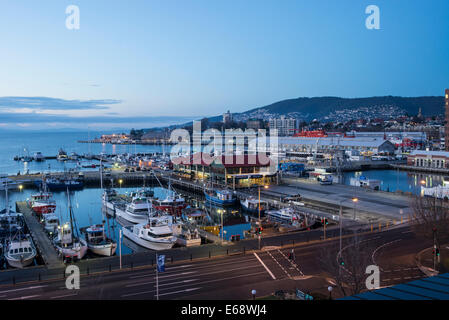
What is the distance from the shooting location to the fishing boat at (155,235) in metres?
24.6

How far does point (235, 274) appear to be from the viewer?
17906 mm

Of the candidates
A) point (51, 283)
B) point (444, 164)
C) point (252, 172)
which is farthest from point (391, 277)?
point (444, 164)

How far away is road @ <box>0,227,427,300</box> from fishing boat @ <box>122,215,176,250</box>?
4.86 metres

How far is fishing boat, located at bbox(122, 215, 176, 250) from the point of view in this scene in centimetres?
2458

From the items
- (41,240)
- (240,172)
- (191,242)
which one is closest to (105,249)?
(191,242)

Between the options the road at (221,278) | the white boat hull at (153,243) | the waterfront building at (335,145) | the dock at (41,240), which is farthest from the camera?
the waterfront building at (335,145)

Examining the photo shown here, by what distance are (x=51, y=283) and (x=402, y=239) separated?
19.4 m

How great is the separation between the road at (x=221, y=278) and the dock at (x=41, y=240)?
370 cm

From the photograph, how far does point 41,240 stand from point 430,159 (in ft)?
228

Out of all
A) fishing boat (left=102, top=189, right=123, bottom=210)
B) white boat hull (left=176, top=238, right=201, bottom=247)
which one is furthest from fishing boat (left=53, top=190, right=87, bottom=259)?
fishing boat (left=102, top=189, right=123, bottom=210)

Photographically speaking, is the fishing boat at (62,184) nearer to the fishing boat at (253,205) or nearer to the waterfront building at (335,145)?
the fishing boat at (253,205)

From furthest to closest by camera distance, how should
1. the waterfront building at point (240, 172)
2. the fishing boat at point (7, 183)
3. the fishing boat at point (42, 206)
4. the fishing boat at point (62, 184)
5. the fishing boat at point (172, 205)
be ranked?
1. the fishing boat at point (62, 184)
2. the fishing boat at point (7, 183)
3. the waterfront building at point (240, 172)
4. the fishing boat at point (172, 205)
5. the fishing boat at point (42, 206)

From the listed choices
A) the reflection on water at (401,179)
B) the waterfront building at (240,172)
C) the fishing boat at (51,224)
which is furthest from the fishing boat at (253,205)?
the reflection on water at (401,179)
